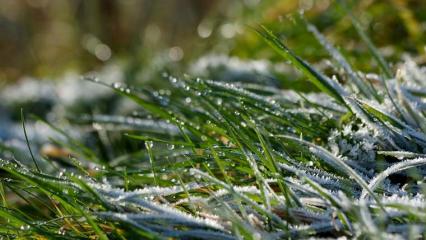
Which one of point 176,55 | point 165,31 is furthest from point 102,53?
point 176,55

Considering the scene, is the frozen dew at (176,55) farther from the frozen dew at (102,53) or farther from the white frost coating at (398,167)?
the white frost coating at (398,167)

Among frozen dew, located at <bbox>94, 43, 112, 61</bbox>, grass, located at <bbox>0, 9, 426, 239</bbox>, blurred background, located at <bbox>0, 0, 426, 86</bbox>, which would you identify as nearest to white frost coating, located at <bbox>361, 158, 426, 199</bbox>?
grass, located at <bbox>0, 9, 426, 239</bbox>

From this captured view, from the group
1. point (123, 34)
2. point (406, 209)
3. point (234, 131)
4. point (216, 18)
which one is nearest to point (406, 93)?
point (234, 131)

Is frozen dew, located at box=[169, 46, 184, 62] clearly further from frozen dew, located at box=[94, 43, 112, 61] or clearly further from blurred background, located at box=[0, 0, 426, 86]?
frozen dew, located at box=[94, 43, 112, 61]

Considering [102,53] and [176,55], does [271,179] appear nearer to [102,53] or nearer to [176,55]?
[176,55]

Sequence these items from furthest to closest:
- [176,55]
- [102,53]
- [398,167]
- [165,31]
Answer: [165,31] < [102,53] < [176,55] < [398,167]
